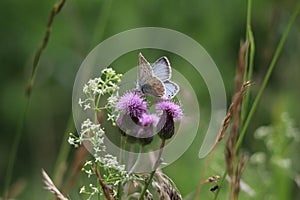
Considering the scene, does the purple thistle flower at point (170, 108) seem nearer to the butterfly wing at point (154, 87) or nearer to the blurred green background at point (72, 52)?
the butterfly wing at point (154, 87)

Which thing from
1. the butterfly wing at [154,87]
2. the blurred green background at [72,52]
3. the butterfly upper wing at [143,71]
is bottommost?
the butterfly wing at [154,87]

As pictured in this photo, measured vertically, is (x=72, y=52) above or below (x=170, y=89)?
above

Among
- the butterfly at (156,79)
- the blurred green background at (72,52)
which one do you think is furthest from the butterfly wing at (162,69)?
the blurred green background at (72,52)

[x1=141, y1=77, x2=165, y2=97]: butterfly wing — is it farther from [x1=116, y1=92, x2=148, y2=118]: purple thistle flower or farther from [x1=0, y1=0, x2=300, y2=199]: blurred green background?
[x1=0, y1=0, x2=300, y2=199]: blurred green background

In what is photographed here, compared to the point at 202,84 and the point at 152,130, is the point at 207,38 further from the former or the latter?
the point at 152,130

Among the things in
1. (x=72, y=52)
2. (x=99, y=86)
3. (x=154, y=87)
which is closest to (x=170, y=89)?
(x=154, y=87)

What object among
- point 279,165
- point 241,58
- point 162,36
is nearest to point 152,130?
point 241,58

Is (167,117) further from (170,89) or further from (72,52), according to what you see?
(72,52)
